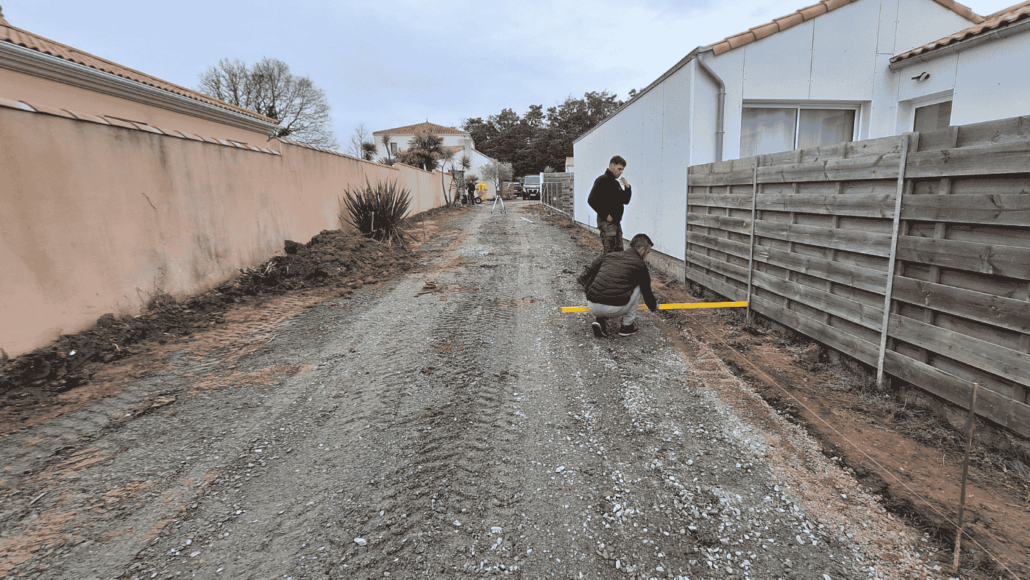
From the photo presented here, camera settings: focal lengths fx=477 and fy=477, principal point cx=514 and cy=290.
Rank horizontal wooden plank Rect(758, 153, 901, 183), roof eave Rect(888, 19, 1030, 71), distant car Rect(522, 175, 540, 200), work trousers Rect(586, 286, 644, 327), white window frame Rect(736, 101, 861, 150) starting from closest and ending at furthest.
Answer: horizontal wooden plank Rect(758, 153, 901, 183) < work trousers Rect(586, 286, 644, 327) < roof eave Rect(888, 19, 1030, 71) < white window frame Rect(736, 101, 861, 150) < distant car Rect(522, 175, 540, 200)

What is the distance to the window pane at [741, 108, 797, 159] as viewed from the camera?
700 cm

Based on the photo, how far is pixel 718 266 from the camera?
225 inches

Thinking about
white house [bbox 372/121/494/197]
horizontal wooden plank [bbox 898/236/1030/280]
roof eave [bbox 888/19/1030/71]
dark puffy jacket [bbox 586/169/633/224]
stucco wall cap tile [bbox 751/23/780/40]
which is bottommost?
horizontal wooden plank [bbox 898/236/1030/280]

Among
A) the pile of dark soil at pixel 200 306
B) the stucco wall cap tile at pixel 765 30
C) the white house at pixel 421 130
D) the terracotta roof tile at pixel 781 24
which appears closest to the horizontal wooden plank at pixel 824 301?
the terracotta roof tile at pixel 781 24

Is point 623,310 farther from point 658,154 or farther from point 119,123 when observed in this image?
point 119,123

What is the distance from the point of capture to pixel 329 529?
214 cm

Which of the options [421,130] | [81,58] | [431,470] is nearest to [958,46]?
[431,470]

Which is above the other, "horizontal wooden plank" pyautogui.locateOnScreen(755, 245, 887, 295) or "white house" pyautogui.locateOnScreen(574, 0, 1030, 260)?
"white house" pyautogui.locateOnScreen(574, 0, 1030, 260)

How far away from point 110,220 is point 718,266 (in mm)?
6441

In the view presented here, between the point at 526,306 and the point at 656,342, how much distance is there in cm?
183

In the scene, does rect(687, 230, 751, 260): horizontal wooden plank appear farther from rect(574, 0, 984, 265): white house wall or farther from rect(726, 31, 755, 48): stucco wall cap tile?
rect(726, 31, 755, 48): stucco wall cap tile

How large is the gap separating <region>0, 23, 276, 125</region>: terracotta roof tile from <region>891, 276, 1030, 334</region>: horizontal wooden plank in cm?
1077

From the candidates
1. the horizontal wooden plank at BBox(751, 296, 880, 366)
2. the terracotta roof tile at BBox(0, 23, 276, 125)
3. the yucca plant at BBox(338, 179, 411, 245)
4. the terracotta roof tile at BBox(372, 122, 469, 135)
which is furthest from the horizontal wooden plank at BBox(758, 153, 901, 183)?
the terracotta roof tile at BBox(372, 122, 469, 135)

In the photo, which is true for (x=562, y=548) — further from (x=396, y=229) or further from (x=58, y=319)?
(x=396, y=229)
